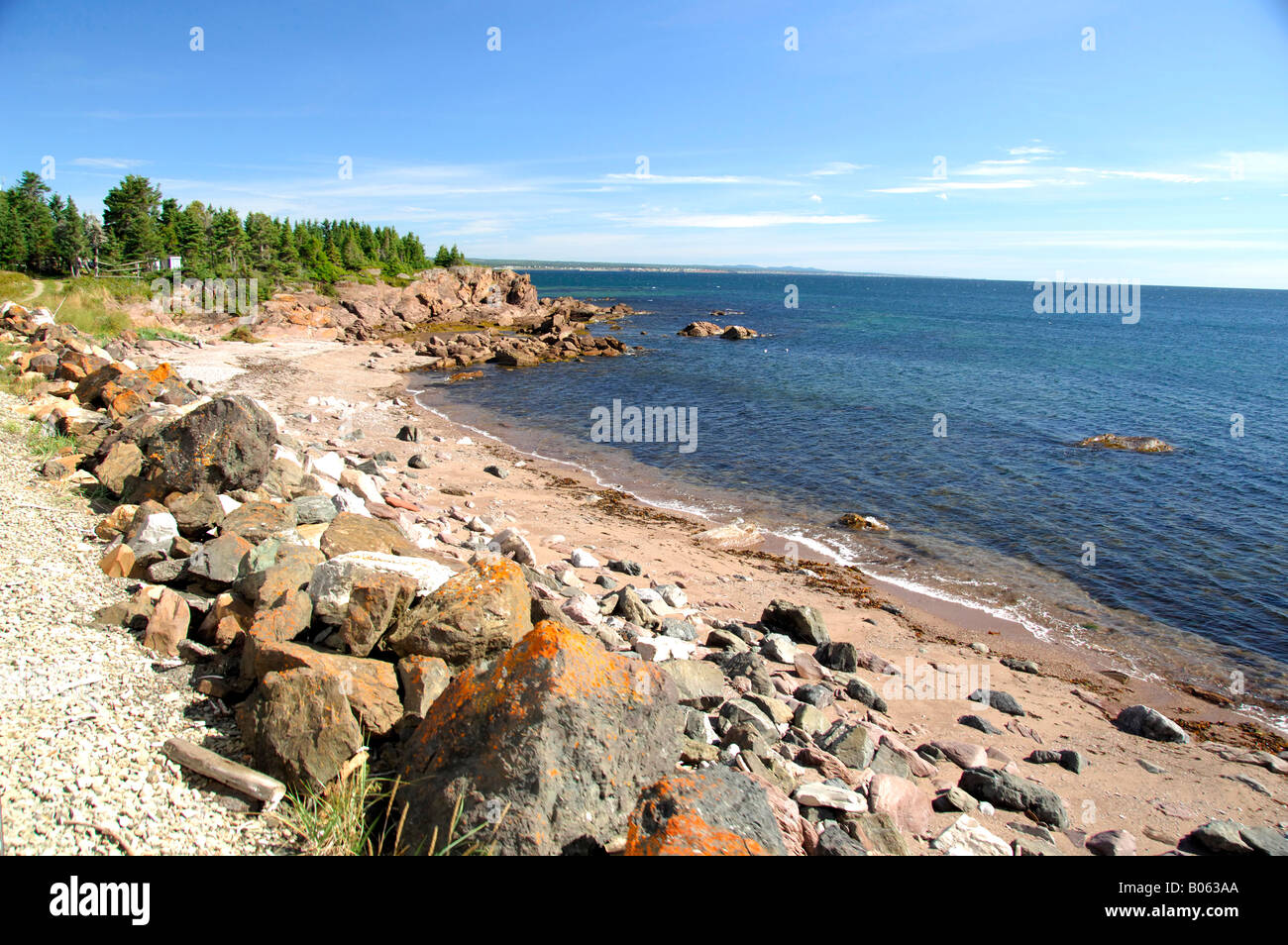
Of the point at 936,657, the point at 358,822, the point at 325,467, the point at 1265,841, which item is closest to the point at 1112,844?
the point at 1265,841

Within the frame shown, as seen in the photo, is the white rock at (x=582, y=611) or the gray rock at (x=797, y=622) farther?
the gray rock at (x=797, y=622)

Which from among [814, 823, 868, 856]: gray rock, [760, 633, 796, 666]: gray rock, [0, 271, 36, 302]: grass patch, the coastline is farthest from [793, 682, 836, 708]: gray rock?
[0, 271, 36, 302]: grass patch

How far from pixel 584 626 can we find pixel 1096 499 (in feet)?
67.3

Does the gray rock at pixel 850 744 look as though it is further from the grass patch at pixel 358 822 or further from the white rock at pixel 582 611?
the grass patch at pixel 358 822

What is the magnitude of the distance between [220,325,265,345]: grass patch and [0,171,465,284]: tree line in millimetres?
11830

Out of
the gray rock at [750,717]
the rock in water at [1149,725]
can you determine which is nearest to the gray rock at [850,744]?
the gray rock at [750,717]

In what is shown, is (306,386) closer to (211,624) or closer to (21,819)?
(211,624)

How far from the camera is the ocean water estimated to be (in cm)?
1532

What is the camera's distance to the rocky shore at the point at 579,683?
4.64m

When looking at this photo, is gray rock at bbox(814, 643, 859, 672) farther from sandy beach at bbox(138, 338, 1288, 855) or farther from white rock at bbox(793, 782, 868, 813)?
white rock at bbox(793, 782, 868, 813)

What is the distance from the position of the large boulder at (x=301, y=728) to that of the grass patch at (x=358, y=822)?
161mm
